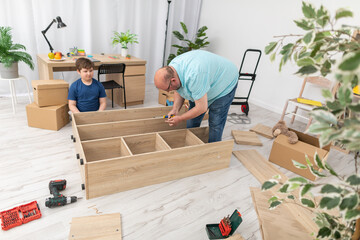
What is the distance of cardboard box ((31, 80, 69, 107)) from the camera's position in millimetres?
2432

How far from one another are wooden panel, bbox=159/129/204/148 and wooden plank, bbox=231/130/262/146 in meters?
0.72

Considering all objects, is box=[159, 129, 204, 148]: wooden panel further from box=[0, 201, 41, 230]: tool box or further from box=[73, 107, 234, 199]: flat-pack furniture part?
box=[0, 201, 41, 230]: tool box

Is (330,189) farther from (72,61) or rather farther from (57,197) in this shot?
(72,61)

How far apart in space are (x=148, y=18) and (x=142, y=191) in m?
3.43

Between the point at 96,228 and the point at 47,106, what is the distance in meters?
1.64

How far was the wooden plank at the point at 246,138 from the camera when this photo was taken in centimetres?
268

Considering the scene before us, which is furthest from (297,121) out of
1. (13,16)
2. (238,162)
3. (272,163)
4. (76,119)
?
(13,16)

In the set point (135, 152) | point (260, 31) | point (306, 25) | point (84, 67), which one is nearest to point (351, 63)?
point (306, 25)

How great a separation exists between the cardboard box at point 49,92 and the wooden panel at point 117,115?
572 mm

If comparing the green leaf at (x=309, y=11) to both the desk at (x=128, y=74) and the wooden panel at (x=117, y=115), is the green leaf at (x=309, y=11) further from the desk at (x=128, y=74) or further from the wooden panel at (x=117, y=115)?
the desk at (x=128, y=74)

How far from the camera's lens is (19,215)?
1.45m

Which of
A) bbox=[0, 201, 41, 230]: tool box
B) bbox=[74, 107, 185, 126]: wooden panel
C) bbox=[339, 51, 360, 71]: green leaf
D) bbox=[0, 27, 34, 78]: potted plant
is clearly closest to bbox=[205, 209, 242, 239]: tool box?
bbox=[0, 201, 41, 230]: tool box

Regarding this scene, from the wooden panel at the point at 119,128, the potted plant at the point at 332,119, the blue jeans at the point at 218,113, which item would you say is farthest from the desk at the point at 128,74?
the potted plant at the point at 332,119

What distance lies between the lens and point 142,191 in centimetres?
178
